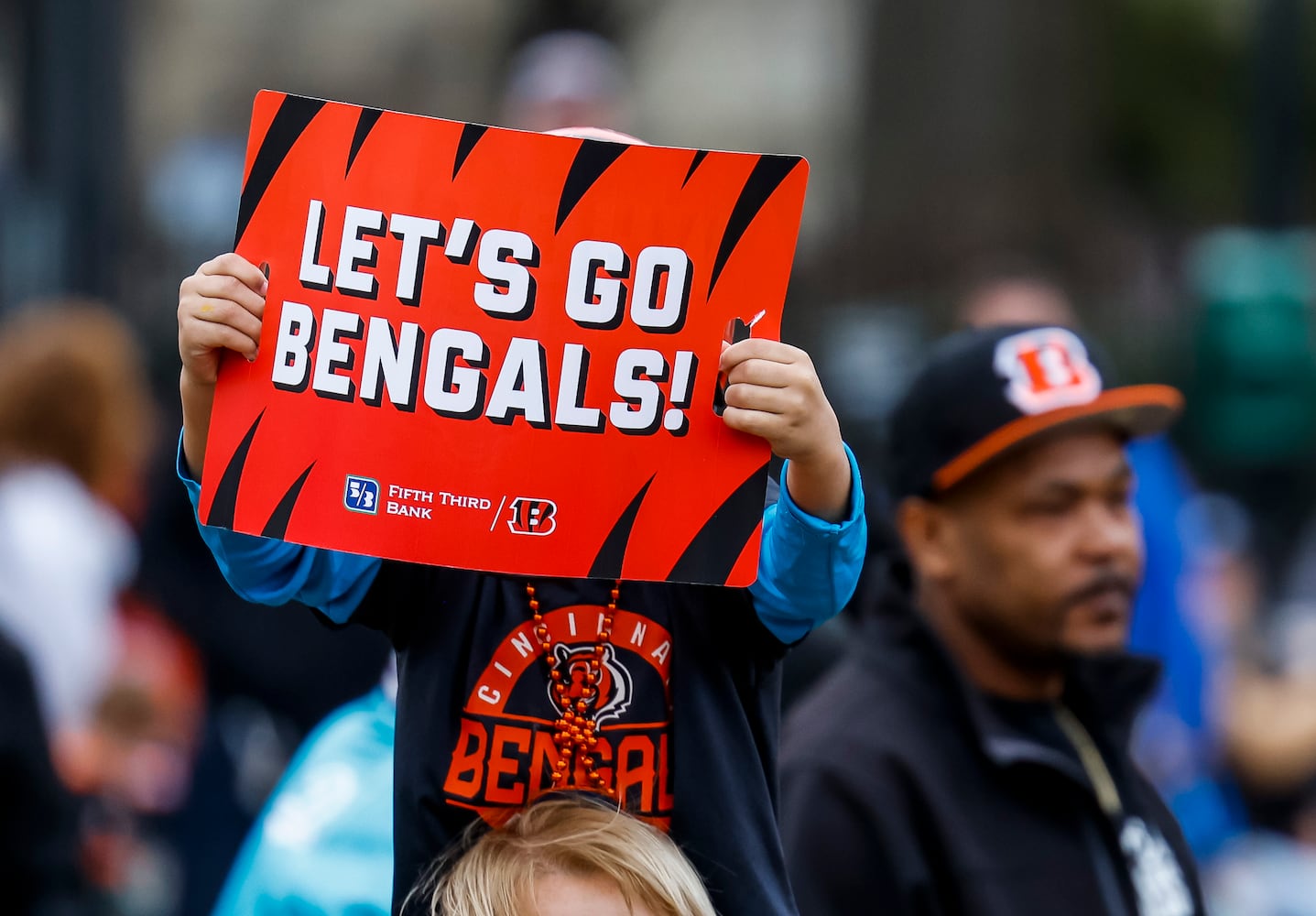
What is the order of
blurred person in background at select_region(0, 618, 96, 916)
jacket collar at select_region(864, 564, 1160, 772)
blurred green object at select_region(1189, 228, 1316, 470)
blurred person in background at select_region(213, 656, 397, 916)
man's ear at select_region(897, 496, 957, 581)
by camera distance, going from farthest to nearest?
blurred green object at select_region(1189, 228, 1316, 470) → blurred person in background at select_region(0, 618, 96, 916) → man's ear at select_region(897, 496, 957, 581) → jacket collar at select_region(864, 564, 1160, 772) → blurred person in background at select_region(213, 656, 397, 916)

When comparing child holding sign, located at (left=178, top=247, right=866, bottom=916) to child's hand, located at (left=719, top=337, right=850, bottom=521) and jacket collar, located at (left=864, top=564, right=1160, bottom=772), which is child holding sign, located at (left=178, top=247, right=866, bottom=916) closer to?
child's hand, located at (left=719, top=337, right=850, bottom=521)

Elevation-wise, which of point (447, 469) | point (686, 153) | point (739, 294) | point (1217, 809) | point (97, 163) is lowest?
point (1217, 809)

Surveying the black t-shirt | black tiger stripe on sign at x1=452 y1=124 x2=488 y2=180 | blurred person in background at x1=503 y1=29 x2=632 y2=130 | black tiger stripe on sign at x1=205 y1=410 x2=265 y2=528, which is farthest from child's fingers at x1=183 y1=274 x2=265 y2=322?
blurred person in background at x1=503 y1=29 x2=632 y2=130

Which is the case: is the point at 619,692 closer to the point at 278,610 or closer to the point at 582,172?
the point at 582,172

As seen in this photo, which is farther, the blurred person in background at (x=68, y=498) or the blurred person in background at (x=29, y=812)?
the blurred person in background at (x=68, y=498)

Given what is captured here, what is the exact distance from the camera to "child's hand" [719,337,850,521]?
183cm

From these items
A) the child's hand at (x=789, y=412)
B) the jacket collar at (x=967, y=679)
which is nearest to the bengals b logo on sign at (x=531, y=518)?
the child's hand at (x=789, y=412)

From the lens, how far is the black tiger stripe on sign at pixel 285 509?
1854 mm

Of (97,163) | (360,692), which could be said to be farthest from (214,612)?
(97,163)

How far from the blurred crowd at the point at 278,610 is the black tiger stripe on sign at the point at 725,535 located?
598 millimetres

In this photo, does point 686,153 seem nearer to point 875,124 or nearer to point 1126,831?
point 1126,831

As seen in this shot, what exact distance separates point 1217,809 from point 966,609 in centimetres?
290

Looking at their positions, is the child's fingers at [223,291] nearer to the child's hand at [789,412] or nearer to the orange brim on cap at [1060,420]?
the child's hand at [789,412]

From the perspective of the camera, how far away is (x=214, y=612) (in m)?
5.98
